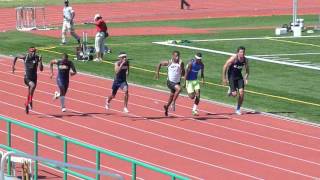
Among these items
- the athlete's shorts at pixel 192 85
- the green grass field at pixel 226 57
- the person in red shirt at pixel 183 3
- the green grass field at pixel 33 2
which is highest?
the person in red shirt at pixel 183 3

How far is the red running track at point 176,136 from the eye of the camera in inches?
883

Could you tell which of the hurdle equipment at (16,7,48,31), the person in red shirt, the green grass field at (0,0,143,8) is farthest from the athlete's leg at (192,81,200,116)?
the green grass field at (0,0,143,8)

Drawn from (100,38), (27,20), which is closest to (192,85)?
(100,38)

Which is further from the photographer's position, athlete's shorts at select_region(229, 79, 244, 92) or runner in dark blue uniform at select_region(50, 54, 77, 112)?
runner in dark blue uniform at select_region(50, 54, 77, 112)

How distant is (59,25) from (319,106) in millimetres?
30944

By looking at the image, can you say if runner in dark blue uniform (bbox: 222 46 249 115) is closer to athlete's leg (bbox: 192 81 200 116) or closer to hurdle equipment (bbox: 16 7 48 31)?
athlete's leg (bbox: 192 81 200 116)

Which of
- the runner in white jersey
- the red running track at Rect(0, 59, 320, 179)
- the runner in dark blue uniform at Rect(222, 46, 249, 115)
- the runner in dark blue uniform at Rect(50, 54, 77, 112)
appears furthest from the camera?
the runner in dark blue uniform at Rect(50, 54, 77, 112)

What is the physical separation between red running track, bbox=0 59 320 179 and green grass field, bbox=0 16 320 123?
5.41ft

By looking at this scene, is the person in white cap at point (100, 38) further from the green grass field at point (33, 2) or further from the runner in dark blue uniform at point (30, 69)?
the green grass field at point (33, 2)

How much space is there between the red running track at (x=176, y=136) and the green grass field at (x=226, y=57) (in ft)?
5.41

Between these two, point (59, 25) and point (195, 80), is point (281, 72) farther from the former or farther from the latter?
point (59, 25)

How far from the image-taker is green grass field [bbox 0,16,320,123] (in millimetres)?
31652

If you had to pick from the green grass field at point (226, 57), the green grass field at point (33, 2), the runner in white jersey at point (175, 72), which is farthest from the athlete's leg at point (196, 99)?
the green grass field at point (33, 2)

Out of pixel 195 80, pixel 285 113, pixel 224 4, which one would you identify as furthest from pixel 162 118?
pixel 224 4
